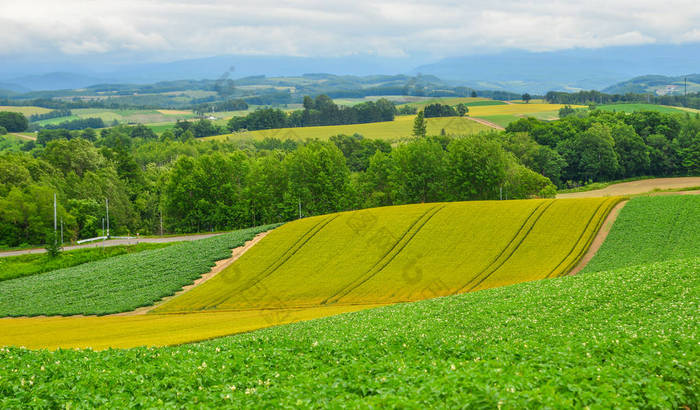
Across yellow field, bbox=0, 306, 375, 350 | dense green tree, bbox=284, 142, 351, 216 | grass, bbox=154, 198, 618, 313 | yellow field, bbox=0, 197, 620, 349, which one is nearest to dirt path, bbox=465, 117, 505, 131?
dense green tree, bbox=284, 142, 351, 216

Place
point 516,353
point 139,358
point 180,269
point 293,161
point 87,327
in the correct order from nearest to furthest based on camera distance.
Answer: point 516,353 → point 139,358 → point 87,327 → point 180,269 → point 293,161

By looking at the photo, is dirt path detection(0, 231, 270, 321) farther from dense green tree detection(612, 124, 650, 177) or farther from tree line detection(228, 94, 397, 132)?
tree line detection(228, 94, 397, 132)

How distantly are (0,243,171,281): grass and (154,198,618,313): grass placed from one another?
25169mm

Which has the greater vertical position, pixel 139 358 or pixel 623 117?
pixel 623 117

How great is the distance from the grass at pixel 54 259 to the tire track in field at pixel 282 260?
86.1 ft

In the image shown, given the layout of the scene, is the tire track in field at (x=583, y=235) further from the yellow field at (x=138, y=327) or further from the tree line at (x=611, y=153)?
the tree line at (x=611, y=153)

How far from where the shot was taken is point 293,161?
306ft

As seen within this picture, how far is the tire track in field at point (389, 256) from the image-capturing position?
42316 mm

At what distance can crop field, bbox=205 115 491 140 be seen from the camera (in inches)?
5925

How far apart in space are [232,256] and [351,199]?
4181 centimetres

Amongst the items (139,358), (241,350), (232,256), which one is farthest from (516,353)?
(232,256)

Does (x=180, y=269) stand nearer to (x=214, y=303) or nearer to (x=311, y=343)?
(x=214, y=303)

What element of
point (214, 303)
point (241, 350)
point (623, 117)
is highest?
point (623, 117)

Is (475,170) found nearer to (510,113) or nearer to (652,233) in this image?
(652,233)
